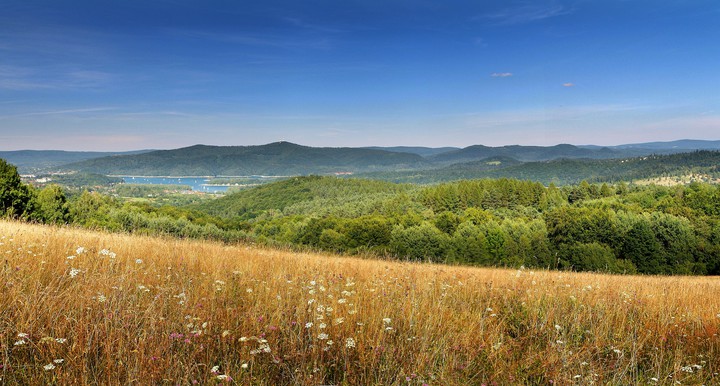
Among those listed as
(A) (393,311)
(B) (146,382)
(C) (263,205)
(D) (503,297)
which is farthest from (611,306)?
(C) (263,205)

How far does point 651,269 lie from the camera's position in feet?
164

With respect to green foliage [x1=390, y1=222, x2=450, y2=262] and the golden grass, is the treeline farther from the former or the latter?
the golden grass

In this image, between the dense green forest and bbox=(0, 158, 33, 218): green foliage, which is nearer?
bbox=(0, 158, 33, 218): green foliage

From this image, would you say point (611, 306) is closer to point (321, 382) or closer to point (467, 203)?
point (321, 382)

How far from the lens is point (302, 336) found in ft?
12.5

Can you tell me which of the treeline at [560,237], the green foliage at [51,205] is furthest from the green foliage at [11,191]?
the treeline at [560,237]

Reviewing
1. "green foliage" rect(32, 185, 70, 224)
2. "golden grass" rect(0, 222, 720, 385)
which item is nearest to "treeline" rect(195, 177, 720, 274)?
"green foliage" rect(32, 185, 70, 224)

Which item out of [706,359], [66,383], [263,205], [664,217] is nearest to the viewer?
[66,383]

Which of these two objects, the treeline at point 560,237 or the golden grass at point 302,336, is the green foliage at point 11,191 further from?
the golden grass at point 302,336

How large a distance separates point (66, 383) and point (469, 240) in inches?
2283

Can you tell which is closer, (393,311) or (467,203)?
(393,311)

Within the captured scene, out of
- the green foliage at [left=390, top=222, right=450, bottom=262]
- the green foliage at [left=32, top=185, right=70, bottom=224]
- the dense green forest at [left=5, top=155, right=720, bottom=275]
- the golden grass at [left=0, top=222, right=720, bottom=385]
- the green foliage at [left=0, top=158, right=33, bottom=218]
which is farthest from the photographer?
the green foliage at [left=390, top=222, right=450, bottom=262]

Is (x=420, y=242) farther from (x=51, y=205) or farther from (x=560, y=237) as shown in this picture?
(x=51, y=205)

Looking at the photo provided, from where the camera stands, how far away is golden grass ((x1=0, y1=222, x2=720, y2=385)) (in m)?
3.07
